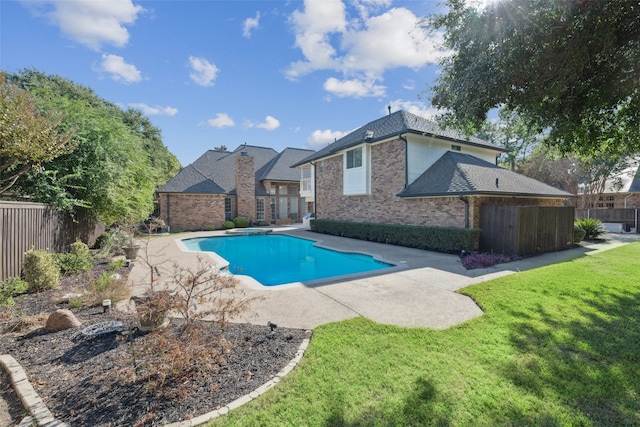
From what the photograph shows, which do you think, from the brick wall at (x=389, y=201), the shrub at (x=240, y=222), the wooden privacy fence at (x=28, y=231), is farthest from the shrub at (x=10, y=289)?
the shrub at (x=240, y=222)

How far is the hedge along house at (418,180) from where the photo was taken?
1248 cm

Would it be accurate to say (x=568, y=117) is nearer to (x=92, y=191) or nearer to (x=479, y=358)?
(x=479, y=358)

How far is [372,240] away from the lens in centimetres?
1641

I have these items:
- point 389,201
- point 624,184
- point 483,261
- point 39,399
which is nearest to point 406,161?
point 389,201

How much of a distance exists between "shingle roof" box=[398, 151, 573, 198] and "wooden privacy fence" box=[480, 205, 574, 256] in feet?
3.71

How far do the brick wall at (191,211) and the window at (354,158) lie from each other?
41.0 ft

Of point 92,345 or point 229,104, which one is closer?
point 92,345

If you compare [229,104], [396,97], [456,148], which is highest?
[229,104]

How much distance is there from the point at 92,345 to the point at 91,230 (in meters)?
10.1

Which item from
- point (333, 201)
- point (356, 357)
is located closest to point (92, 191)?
point (356, 357)

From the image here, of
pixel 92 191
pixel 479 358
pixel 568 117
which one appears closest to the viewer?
pixel 479 358

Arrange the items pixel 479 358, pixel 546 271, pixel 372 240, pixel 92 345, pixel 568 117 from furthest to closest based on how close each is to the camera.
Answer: pixel 372 240
pixel 546 271
pixel 568 117
pixel 92 345
pixel 479 358

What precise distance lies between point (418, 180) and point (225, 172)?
19983 millimetres

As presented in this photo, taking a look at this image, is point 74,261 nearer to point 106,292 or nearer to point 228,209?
point 106,292
